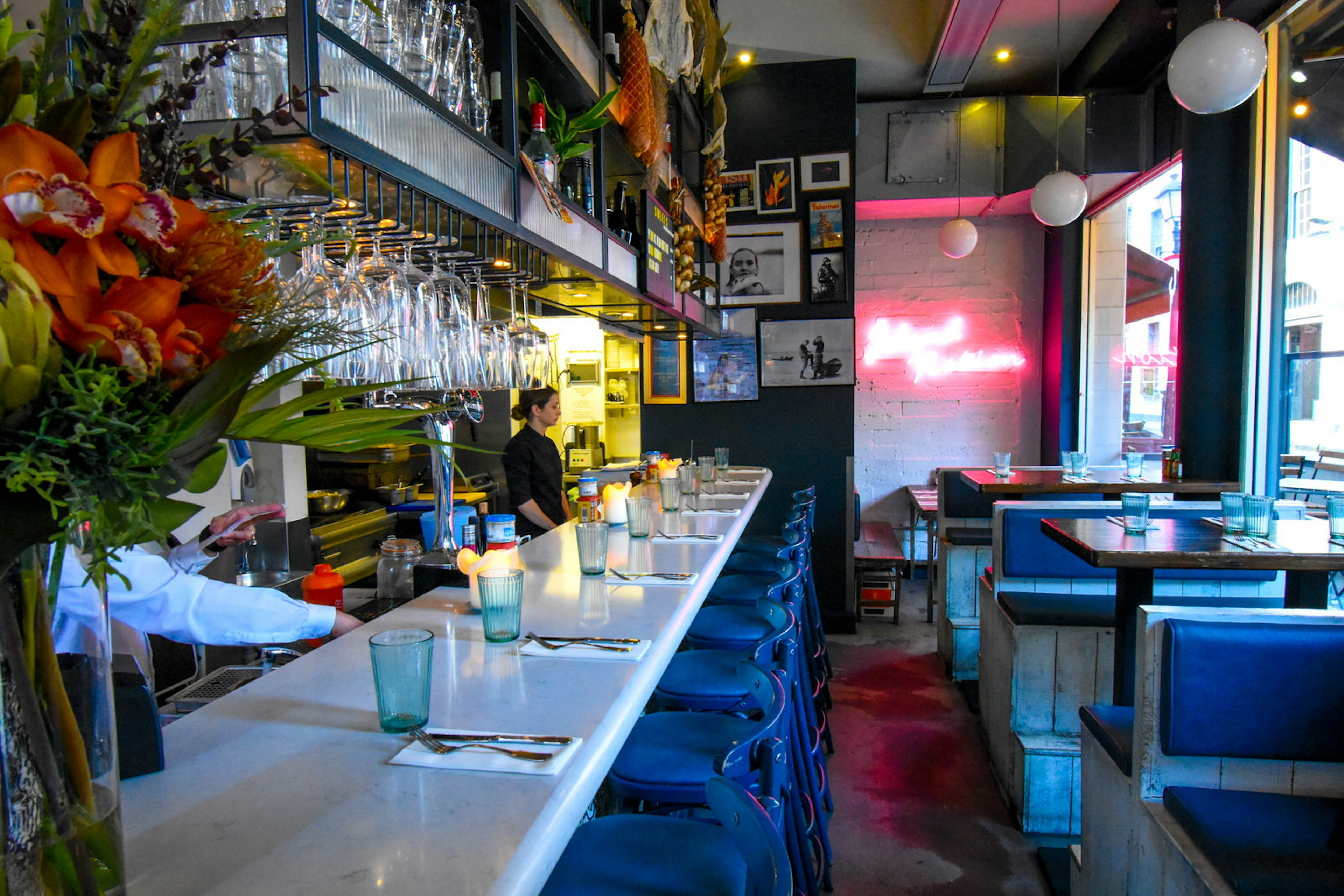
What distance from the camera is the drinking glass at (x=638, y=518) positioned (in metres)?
2.91

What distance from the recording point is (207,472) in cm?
66

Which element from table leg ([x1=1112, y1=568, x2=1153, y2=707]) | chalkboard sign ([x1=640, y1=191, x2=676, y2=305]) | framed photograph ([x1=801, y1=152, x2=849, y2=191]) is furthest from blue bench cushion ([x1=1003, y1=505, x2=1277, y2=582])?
framed photograph ([x1=801, y1=152, x2=849, y2=191])

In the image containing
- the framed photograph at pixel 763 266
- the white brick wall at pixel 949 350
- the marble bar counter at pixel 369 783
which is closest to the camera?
the marble bar counter at pixel 369 783

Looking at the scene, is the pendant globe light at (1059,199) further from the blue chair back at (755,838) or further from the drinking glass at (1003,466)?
the blue chair back at (755,838)

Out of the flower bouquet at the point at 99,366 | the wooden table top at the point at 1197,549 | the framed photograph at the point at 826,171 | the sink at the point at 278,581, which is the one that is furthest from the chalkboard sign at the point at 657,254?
the flower bouquet at the point at 99,366

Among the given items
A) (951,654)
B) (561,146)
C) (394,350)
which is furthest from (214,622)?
(951,654)

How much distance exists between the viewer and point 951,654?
15.6 feet

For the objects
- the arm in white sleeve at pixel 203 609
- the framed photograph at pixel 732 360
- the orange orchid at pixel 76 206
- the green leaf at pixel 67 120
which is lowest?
the arm in white sleeve at pixel 203 609

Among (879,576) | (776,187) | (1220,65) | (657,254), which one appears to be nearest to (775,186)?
(776,187)

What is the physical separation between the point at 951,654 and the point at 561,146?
366 cm

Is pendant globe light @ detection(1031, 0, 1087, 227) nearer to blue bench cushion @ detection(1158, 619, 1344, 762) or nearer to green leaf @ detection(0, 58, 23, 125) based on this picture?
blue bench cushion @ detection(1158, 619, 1344, 762)

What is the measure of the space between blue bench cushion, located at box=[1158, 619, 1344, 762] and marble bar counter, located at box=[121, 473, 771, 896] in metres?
1.23

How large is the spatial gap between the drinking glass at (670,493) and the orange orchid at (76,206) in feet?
9.53

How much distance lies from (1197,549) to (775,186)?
420 cm
